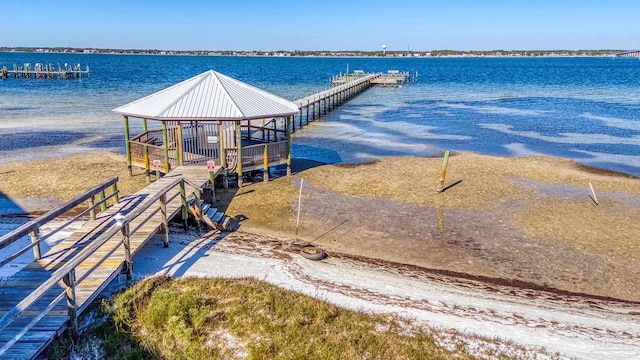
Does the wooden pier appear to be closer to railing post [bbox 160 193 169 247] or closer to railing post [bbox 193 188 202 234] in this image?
railing post [bbox 193 188 202 234]

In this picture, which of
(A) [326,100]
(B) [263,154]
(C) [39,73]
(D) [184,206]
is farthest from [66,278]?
(C) [39,73]

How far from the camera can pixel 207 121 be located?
17.1 meters

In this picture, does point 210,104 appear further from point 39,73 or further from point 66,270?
point 39,73

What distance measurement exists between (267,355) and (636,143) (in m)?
29.9

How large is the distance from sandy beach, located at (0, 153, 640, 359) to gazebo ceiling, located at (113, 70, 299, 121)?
9.83ft

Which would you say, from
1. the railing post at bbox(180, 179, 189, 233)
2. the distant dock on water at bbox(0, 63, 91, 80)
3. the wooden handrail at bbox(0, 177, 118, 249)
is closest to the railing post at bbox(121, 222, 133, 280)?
the wooden handrail at bbox(0, 177, 118, 249)

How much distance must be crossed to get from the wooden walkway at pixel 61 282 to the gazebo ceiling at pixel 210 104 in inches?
180

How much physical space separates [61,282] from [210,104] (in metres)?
10.1

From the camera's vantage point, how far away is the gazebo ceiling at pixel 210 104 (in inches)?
631

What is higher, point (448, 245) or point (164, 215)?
point (164, 215)

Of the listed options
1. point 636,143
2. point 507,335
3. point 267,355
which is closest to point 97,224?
point 267,355

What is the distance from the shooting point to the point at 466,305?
31.3 ft

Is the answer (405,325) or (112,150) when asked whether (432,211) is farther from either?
(112,150)

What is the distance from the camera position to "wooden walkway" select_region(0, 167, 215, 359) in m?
6.81
